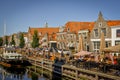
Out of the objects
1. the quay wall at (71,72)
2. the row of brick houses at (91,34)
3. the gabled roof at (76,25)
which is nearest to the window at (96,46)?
the row of brick houses at (91,34)

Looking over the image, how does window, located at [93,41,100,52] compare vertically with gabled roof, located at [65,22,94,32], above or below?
below

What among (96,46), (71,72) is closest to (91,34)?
(96,46)

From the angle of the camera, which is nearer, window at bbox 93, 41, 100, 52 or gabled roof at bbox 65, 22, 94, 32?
window at bbox 93, 41, 100, 52

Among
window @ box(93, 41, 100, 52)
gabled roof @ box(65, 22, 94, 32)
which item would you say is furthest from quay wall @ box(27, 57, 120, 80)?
gabled roof @ box(65, 22, 94, 32)

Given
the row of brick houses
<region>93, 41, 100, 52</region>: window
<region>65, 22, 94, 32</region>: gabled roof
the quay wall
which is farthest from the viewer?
<region>65, 22, 94, 32</region>: gabled roof

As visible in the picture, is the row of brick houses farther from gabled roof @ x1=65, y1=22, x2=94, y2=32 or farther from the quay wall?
the quay wall

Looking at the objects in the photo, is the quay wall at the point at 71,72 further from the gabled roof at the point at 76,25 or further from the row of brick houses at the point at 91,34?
the gabled roof at the point at 76,25

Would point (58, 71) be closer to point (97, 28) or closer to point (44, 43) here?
point (97, 28)

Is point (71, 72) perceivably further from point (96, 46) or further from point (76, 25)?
point (76, 25)

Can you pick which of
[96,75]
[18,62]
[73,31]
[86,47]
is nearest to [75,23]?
[73,31]

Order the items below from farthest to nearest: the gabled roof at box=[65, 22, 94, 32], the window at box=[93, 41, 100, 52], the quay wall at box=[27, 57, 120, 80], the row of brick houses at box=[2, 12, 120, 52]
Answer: the gabled roof at box=[65, 22, 94, 32], the window at box=[93, 41, 100, 52], the row of brick houses at box=[2, 12, 120, 52], the quay wall at box=[27, 57, 120, 80]

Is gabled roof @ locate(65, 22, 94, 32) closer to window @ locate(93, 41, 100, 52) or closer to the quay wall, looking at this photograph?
window @ locate(93, 41, 100, 52)

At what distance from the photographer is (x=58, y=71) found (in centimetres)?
3491

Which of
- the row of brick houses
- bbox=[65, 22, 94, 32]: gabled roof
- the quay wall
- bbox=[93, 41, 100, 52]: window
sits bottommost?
the quay wall
